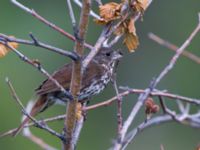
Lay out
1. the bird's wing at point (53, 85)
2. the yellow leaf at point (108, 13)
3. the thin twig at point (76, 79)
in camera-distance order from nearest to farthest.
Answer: the thin twig at point (76, 79) → the yellow leaf at point (108, 13) → the bird's wing at point (53, 85)

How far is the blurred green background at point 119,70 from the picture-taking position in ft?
43.7

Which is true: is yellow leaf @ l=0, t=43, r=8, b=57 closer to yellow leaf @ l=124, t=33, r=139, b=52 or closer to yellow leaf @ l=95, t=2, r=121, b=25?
yellow leaf @ l=95, t=2, r=121, b=25

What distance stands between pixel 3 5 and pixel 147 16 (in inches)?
104

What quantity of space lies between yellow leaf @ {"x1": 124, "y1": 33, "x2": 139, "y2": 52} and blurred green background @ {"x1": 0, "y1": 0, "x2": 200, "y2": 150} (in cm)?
742

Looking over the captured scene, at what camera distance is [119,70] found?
51.2 feet

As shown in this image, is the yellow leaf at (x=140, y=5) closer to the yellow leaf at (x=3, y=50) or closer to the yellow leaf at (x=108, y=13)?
the yellow leaf at (x=108, y=13)

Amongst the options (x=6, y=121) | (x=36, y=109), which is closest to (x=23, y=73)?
(x=6, y=121)

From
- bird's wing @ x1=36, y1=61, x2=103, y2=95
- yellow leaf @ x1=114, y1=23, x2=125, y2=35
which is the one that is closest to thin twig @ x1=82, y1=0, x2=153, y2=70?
yellow leaf @ x1=114, y1=23, x2=125, y2=35

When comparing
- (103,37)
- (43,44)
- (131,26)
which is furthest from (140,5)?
(43,44)

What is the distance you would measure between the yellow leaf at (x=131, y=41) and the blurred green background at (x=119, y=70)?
742 cm

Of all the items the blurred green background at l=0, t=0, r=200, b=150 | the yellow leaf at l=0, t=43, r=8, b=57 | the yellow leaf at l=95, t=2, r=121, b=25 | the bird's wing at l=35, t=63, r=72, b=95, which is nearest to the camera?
the yellow leaf at l=0, t=43, r=8, b=57

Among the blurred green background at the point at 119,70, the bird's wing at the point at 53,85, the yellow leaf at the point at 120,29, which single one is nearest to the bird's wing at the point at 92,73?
the bird's wing at the point at 53,85

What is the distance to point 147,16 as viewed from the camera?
56.0 ft

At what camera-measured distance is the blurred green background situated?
1330 centimetres
